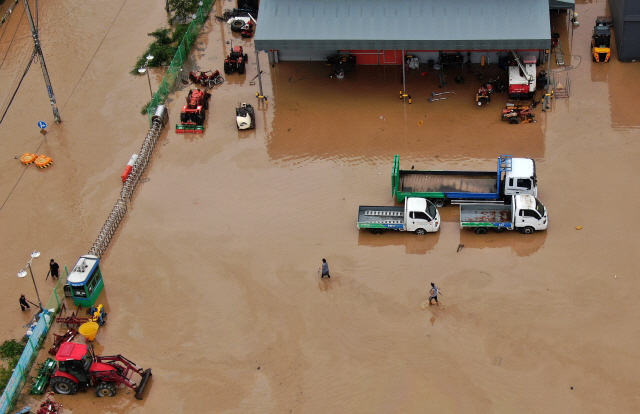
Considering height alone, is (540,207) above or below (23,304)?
above

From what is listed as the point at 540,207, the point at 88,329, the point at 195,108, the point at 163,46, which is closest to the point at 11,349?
the point at 88,329

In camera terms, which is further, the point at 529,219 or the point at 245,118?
the point at 245,118

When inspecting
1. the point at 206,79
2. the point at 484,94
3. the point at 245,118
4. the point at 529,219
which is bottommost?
the point at 529,219

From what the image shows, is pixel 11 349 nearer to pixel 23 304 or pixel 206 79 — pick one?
pixel 23 304

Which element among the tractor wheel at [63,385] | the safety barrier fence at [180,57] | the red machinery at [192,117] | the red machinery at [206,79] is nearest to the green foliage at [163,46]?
the safety barrier fence at [180,57]

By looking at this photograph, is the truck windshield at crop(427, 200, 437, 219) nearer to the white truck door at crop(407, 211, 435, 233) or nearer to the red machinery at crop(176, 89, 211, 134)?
the white truck door at crop(407, 211, 435, 233)

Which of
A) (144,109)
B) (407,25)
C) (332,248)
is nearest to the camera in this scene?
(332,248)

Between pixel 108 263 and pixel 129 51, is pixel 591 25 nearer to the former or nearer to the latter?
pixel 129 51
